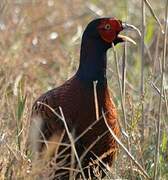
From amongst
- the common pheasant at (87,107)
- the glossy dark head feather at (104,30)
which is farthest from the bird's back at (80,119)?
the glossy dark head feather at (104,30)

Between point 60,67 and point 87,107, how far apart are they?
2.34 metres

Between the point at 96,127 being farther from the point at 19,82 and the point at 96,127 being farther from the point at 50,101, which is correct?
the point at 19,82

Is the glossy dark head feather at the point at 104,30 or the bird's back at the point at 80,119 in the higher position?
the glossy dark head feather at the point at 104,30

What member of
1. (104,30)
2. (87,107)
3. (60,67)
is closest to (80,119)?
(87,107)

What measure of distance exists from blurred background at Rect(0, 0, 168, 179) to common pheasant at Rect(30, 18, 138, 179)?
0.31 feet

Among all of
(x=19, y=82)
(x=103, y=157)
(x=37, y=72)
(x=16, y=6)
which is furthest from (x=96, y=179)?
(x=16, y=6)

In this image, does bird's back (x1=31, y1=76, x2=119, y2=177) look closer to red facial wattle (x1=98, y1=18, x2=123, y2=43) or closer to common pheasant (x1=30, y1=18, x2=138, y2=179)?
common pheasant (x1=30, y1=18, x2=138, y2=179)

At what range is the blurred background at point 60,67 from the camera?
14.9 ft

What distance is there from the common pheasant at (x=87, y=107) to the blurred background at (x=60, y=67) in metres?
0.10

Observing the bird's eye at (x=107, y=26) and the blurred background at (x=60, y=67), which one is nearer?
the blurred background at (x=60, y=67)

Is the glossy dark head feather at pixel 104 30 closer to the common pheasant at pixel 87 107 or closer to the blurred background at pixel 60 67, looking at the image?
the common pheasant at pixel 87 107

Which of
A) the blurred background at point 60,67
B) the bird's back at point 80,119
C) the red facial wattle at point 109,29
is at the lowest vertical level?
the blurred background at point 60,67

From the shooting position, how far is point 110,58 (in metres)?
6.62

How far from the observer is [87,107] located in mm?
4676
